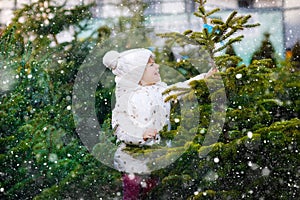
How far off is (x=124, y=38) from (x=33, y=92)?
0.72 meters

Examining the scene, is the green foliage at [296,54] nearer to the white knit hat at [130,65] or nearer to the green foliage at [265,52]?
the green foliage at [265,52]

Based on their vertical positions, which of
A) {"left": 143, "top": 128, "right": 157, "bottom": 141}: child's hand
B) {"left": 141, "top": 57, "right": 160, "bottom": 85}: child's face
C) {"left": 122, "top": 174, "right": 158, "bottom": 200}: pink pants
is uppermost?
{"left": 141, "top": 57, "right": 160, "bottom": 85}: child's face

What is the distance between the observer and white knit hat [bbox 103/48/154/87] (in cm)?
280

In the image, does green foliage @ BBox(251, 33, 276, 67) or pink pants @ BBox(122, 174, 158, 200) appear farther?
green foliage @ BBox(251, 33, 276, 67)

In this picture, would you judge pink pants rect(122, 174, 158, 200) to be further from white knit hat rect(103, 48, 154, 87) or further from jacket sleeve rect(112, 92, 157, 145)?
white knit hat rect(103, 48, 154, 87)

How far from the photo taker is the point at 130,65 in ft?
9.21

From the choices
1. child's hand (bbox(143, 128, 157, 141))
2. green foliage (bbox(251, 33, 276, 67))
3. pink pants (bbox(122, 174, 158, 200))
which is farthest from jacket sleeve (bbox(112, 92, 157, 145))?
green foliage (bbox(251, 33, 276, 67))

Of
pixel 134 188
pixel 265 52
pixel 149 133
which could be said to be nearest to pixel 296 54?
pixel 265 52

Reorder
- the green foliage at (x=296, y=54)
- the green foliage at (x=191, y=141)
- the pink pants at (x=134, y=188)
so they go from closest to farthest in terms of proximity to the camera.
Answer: the green foliage at (x=191, y=141) → the pink pants at (x=134, y=188) → the green foliage at (x=296, y=54)

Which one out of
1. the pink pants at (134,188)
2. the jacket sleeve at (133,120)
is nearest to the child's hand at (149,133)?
the jacket sleeve at (133,120)

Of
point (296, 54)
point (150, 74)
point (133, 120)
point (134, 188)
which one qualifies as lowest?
point (134, 188)

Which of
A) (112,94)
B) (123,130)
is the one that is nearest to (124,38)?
(112,94)

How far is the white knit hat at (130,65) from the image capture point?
2.80 m

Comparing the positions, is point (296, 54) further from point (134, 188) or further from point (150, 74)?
point (134, 188)
